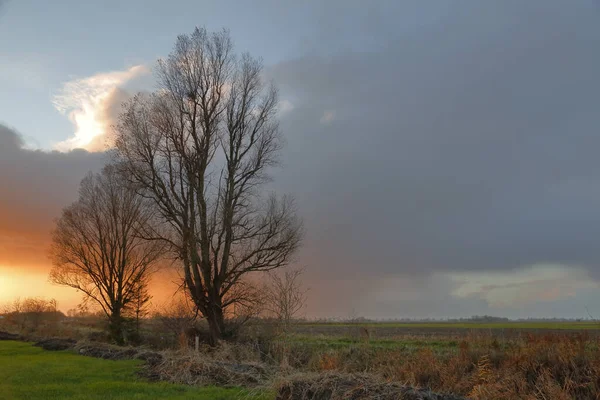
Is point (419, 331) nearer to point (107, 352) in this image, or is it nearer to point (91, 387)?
point (107, 352)

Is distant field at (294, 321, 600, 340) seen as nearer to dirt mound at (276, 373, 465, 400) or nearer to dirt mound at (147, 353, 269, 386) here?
dirt mound at (147, 353, 269, 386)

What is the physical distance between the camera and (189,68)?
26703 millimetres

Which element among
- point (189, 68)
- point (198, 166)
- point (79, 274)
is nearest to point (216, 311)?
point (198, 166)

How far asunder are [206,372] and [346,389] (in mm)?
7181

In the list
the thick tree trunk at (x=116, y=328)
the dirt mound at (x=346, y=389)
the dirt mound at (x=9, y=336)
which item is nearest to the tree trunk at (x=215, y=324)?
the thick tree trunk at (x=116, y=328)

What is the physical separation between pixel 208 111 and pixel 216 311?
11.1m

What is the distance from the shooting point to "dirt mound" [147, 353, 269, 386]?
1327cm

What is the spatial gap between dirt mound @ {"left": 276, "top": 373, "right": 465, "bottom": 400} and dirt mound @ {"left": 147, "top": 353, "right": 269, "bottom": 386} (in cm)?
309

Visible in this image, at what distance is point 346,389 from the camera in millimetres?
8445

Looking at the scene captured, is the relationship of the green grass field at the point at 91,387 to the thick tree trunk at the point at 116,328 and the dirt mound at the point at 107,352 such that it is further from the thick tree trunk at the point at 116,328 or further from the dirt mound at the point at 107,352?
the thick tree trunk at the point at 116,328

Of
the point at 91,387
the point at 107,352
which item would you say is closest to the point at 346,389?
the point at 91,387

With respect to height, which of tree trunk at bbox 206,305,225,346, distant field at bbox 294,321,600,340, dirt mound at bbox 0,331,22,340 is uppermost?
tree trunk at bbox 206,305,225,346

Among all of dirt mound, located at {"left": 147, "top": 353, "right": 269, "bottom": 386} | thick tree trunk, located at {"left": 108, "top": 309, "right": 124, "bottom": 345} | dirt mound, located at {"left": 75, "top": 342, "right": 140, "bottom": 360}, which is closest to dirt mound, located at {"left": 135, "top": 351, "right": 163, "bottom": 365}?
dirt mound, located at {"left": 75, "top": 342, "right": 140, "bottom": 360}

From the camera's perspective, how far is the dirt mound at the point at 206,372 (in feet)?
43.5
